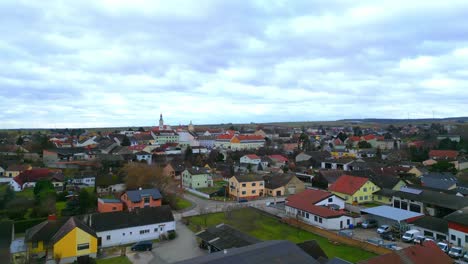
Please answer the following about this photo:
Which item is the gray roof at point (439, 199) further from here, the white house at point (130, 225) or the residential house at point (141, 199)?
the residential house at point (141, 199)

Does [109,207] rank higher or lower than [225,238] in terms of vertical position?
lower

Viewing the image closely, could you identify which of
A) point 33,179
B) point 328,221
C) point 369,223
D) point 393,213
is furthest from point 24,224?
point 393,213

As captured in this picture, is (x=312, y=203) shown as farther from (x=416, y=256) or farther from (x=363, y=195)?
(x=416, y=256)

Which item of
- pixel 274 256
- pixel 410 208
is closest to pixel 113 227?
pixel 274 256

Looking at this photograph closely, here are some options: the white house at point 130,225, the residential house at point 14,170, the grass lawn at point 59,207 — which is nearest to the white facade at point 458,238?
the white house at point 130,225

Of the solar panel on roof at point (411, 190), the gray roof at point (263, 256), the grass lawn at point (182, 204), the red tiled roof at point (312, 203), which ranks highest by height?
the gray roof at point (263, 256)

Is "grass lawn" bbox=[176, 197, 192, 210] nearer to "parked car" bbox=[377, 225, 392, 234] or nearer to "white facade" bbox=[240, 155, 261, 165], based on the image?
"parked car" bbox=[377, 225, 392, 234]

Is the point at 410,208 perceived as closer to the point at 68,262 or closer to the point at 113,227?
the point at 113,227
